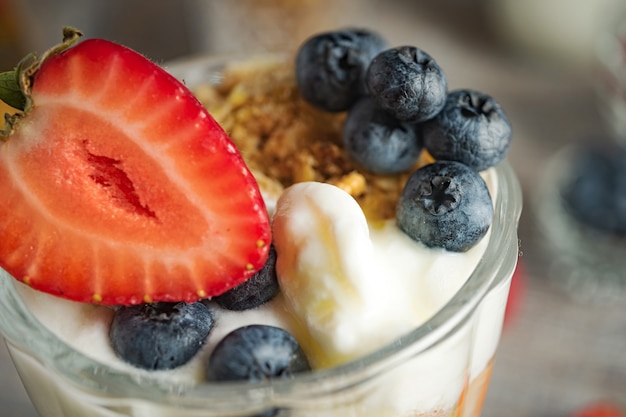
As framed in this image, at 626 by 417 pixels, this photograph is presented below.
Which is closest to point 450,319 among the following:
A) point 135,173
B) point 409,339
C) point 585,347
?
Answer: point 409,339

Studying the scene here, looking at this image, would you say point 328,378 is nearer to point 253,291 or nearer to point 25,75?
point 253,291

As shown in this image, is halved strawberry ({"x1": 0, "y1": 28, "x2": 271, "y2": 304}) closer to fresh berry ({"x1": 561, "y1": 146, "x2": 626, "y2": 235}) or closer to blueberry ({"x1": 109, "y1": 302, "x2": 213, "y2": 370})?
blueberry ({"x1": 109, "y1": 302, "x2": 213, "y2": 370})

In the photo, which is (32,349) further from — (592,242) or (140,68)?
(592,242)

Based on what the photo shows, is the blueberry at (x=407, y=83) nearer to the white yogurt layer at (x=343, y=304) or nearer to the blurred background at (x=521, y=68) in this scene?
the white yogurt layer at (x=343, y=304)

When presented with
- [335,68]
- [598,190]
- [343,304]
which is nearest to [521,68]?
[598,190]

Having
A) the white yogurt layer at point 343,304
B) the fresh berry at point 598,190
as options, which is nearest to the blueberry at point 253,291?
the white yogurt layer at point 343,304
